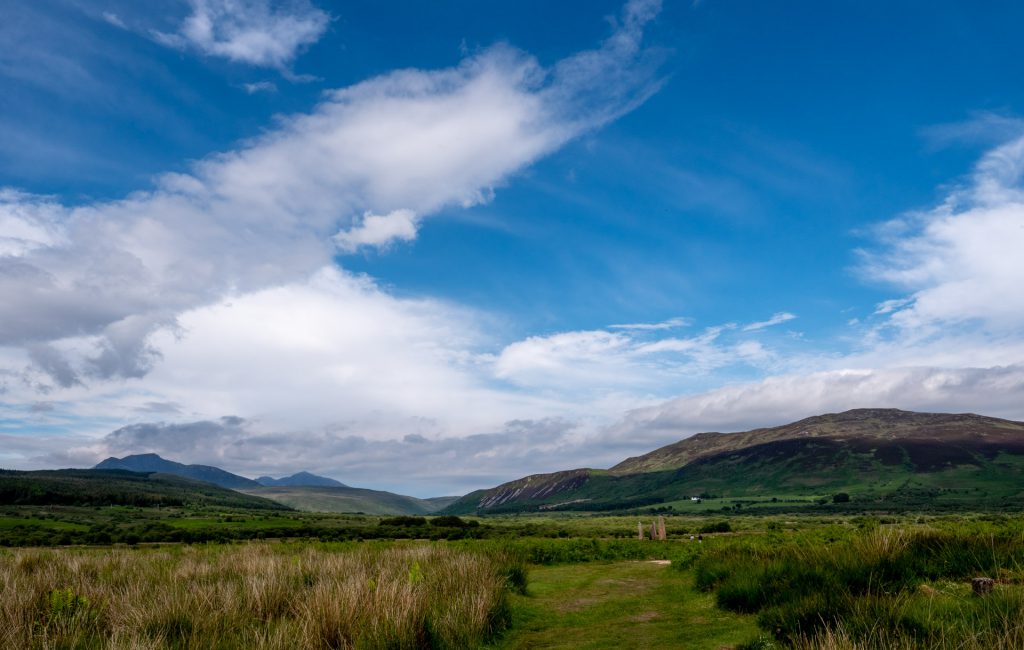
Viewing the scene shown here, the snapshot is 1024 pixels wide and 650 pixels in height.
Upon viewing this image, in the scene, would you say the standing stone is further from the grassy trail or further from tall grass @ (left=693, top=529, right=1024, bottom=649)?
the grassy trail

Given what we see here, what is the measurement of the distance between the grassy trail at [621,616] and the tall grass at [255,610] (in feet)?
3.55

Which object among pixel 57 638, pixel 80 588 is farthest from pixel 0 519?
pixel 57 638

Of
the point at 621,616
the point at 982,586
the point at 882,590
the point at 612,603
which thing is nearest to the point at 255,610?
the point at 621,616

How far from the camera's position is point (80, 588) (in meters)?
10.1

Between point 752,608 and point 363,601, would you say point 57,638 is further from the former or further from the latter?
point 752,608

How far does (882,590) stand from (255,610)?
977cm

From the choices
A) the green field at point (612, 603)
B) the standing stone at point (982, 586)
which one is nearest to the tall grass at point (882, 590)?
the green field at point (612, 603)

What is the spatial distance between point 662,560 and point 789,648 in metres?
19.2

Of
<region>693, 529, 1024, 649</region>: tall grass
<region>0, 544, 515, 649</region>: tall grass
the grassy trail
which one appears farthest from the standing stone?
<region>0, 544, 515, 649</region>: tall grass

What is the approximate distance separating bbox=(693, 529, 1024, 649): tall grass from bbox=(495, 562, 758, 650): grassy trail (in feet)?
2.14

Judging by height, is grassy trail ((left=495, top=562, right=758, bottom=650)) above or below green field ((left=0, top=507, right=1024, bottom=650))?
below

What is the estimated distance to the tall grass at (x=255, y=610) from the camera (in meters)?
7.01

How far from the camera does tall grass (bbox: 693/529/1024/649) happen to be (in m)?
6.07

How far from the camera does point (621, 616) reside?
1192 cm
